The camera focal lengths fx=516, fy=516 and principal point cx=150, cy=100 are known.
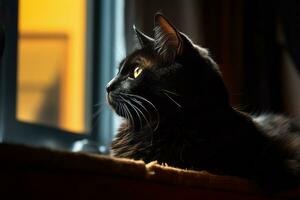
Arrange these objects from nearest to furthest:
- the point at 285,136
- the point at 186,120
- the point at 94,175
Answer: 1. the point at 94,175
2. the point at 186,120
3. the point at 285,136

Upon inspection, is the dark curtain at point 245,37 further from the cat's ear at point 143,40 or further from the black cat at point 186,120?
the black cat at point 186,120

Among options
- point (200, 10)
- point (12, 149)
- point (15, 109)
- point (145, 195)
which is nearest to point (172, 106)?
point (145, 195)

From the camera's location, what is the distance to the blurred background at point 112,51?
179cm

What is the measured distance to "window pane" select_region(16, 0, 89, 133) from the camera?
5.96 feet

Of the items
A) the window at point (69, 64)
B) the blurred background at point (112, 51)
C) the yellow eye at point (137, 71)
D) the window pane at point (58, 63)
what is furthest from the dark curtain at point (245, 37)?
the yellow eye at point (137, 71)

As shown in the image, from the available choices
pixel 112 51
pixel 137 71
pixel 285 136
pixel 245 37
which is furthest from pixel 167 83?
pixel 245 37

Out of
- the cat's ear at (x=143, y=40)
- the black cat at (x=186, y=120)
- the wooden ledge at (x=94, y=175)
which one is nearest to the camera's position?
the wooden ledge at (x=94, y=175)

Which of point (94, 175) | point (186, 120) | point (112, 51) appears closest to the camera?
point (94, 175)

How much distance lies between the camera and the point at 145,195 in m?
0.85

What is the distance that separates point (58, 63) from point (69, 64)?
0.13 ft

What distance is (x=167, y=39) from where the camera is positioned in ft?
3.68

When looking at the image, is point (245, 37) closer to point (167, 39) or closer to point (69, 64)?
point (69, 64)

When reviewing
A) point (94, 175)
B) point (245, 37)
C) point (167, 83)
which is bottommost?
point (94, 175)

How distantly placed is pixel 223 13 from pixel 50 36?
2.09 ft
